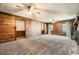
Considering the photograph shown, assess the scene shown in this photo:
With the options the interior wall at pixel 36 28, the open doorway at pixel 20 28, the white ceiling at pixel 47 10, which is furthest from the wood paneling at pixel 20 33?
the white ceiling at pixel 47 10

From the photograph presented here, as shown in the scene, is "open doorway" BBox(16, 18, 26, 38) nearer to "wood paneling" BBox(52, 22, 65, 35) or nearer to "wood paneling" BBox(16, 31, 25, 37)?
"wood paneling" BBox(16, 31, 25, 37)

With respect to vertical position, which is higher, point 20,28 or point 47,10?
point 47,10

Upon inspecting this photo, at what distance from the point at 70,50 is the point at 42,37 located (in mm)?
636

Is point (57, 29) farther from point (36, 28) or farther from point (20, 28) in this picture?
point (20, 28)

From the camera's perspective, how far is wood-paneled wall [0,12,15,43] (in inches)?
75.5

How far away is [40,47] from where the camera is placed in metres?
1.97

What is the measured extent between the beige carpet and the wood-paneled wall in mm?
120

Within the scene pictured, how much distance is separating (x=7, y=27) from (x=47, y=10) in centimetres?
90

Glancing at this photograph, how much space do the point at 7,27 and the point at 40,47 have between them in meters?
0.80

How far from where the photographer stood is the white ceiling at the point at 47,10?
6.35 ft

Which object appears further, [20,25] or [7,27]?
[20,25]

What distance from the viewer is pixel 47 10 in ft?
6.61

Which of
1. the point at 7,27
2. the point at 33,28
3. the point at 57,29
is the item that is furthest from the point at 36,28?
the point at 7,27

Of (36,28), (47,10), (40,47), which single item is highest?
(47,10)
